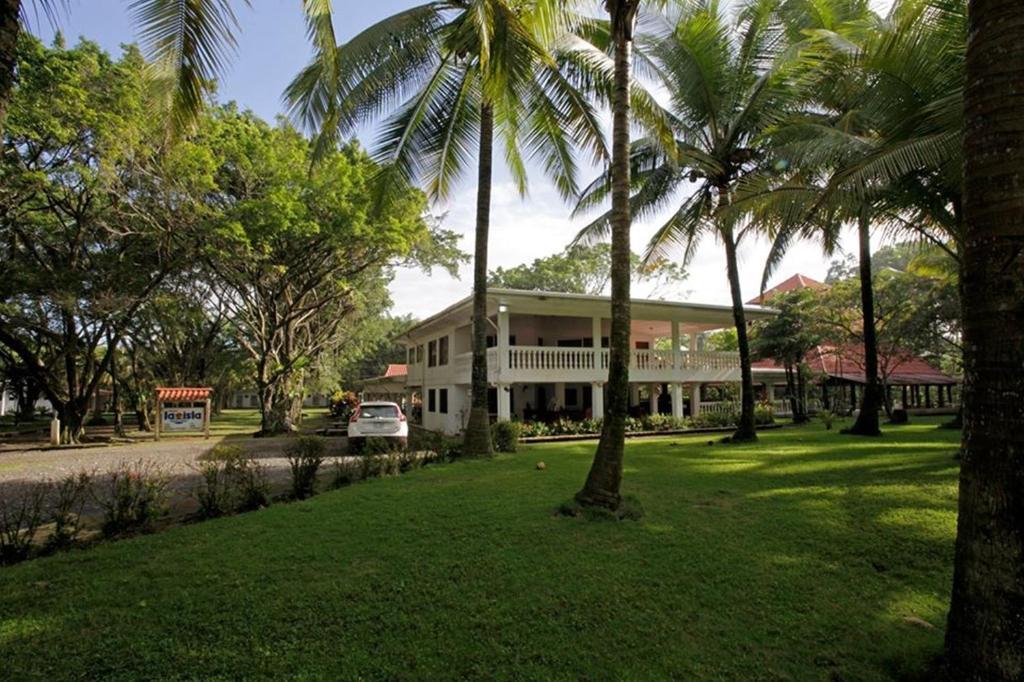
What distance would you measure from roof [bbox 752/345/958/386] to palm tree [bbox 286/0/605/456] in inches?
727

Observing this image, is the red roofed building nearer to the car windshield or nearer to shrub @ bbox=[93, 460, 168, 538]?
the car windshield

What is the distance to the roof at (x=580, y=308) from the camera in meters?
16.1

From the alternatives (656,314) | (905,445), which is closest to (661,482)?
(905,445)

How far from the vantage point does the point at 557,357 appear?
1778 cm

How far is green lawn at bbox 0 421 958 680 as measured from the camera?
3.33 meters

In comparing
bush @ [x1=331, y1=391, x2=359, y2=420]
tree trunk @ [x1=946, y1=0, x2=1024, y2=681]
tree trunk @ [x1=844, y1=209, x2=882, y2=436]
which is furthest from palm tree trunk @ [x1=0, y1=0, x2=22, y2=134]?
bush @ [x1=331, y1=391, x2=359, y2=420]

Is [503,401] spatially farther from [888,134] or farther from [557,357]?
[888,134]

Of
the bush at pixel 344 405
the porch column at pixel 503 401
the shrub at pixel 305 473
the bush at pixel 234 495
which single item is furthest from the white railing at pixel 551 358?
the bush at pixel 344 405

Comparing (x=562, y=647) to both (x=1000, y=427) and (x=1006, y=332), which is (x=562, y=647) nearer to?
(x=1000, y=427)

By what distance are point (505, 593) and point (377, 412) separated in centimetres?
1097

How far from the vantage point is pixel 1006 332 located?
2760 millimetres

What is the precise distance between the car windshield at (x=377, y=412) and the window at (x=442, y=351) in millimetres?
7925

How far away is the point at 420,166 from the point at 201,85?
7570 millimetres

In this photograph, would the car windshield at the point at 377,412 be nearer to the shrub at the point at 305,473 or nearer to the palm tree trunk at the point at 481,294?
the palm tree trunk at the point at 481,294
